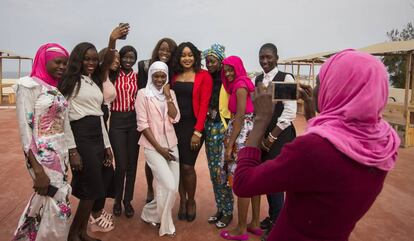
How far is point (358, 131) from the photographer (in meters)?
1.37

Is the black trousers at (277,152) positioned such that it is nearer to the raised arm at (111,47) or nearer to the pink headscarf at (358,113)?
the raised arm at (111,47)

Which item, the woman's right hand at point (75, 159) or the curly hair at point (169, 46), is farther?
the curly hair at point (169, 46)

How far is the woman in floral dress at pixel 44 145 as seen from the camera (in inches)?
105

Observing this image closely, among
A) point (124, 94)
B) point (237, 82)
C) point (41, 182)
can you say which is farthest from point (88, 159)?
point (237, 82)

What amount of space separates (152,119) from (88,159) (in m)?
0.87

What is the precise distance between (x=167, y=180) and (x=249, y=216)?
125cm

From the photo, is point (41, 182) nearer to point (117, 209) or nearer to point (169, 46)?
point (117, 209)

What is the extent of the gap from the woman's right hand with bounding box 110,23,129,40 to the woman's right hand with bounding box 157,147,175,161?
4.20ft

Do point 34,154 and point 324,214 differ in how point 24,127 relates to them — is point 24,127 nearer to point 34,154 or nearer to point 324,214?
point 34,154

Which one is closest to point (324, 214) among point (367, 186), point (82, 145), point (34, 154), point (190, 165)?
point (367, 186)

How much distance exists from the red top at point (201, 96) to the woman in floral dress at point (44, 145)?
4.96 feet

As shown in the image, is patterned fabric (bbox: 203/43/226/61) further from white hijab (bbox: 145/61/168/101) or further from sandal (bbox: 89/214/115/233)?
sandal (bbox: 89/214/115/233)

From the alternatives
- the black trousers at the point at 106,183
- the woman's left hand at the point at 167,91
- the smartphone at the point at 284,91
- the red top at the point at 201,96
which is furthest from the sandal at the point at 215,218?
the smartphone at the point at 284,91

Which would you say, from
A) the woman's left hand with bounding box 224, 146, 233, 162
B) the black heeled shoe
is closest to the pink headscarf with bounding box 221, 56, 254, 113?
the woman's left hand with bounding box 224, 146, 233, 162
